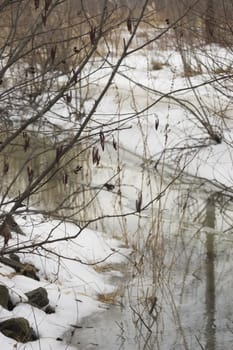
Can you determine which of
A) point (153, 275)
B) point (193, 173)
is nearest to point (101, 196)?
point (193, 173)

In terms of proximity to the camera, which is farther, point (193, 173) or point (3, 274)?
point (193, 173)

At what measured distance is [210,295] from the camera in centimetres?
469

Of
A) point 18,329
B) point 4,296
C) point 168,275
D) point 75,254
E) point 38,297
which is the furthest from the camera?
point 75,254

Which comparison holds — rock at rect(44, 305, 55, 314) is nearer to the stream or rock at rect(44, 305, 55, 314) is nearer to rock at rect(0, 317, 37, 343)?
the stream

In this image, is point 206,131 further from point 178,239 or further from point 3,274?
point 3,274

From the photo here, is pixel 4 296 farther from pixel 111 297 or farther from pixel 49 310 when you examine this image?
pixel 111 297

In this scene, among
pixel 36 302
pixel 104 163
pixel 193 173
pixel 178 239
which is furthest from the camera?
pixel 104 163

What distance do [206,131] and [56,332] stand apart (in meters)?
5.04

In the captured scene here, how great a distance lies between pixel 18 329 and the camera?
3.91 m

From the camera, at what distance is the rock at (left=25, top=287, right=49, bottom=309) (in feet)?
14.1

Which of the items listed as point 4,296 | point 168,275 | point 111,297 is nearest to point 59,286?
point 111,297

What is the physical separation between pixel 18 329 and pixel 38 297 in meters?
0.43

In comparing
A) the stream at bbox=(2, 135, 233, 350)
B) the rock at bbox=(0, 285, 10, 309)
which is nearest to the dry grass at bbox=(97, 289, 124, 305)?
the stream at bbox=(2, 135, 233, 350)

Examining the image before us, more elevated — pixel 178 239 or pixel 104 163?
pixel 104 163
